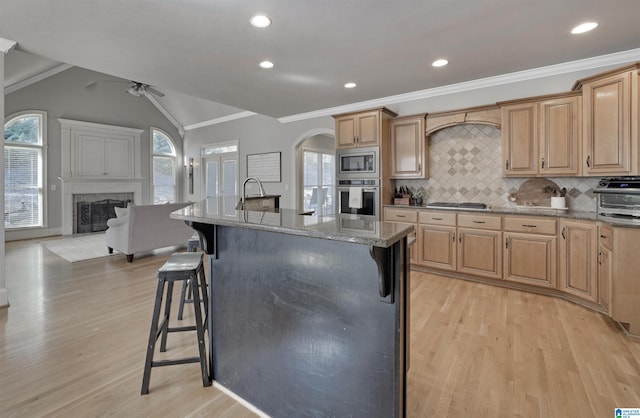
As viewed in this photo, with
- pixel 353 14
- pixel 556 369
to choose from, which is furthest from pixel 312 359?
pixel 353 14

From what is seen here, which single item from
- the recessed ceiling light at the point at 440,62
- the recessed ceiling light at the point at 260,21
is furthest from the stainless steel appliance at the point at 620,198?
the recessed ceiling light at the point at 260,21

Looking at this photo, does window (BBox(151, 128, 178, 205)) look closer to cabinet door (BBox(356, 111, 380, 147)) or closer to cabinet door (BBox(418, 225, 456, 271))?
cabinet door (BBox(356, 111, 380, 147))

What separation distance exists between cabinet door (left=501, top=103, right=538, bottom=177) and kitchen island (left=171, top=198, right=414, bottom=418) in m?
3.00

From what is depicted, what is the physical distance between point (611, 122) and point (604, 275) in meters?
1.43

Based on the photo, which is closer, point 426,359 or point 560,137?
point 426,359

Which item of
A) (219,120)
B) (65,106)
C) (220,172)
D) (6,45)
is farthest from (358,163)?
(65,106)

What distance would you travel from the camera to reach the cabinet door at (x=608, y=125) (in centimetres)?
271

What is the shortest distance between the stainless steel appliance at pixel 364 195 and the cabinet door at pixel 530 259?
1.70 m

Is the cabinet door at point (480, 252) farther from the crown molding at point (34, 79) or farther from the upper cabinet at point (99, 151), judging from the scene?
the crown molding at point (34, 79)

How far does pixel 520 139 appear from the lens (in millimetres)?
3521

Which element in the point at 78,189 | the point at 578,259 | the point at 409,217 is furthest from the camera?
the point at 78,189

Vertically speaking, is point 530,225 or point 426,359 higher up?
point 530,225

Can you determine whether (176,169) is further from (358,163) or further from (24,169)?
(358,163)

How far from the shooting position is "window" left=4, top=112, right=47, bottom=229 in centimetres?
632
